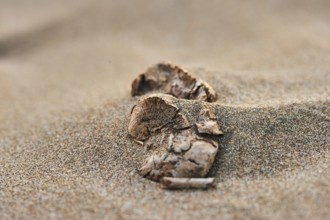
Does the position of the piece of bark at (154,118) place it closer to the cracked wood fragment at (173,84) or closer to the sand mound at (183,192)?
the sand mound at (183,192)

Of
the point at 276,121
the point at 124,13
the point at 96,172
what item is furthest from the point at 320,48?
the point at 96,172

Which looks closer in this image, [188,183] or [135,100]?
[188,183]

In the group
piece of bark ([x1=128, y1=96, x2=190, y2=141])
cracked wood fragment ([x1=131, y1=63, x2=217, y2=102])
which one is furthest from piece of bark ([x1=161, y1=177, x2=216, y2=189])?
cracked wood fragment ([x1=131, y1=63, x2=217, y2=102])

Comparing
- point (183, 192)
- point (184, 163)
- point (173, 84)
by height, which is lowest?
point (183, 192)

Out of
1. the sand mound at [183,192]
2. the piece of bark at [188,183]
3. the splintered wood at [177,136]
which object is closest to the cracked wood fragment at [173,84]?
the splintered wood at [177,136]

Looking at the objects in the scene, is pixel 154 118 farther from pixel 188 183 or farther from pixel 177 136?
pixel 188 183

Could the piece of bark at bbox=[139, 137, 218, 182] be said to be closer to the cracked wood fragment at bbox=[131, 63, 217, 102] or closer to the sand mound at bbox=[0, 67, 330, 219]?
the sand mound at bbox=[0, 67, 330, 219]

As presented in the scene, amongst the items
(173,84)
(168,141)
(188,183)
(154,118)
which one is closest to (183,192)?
(188,183)
